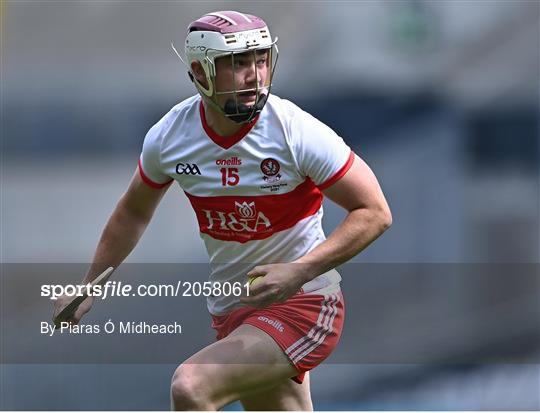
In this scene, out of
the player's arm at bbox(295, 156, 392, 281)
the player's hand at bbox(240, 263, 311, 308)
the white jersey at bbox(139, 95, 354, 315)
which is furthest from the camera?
the white jersey at bbox(139, 95, 354, 315)

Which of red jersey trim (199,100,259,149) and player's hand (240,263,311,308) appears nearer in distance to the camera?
player's hand (240,263,311,308)

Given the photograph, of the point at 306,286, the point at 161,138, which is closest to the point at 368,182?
the point at 306,286

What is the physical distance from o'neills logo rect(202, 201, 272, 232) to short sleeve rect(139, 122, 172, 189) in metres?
0.23

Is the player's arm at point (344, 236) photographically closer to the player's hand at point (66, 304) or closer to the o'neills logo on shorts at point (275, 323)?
the o'neills logo on shorts at point (275, 323)

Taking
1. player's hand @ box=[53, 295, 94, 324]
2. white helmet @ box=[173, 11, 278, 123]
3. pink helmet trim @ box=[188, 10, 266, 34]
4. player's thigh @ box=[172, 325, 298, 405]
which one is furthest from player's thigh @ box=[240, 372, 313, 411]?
pink helmet trim @ box=[188, 10, 266, 34]

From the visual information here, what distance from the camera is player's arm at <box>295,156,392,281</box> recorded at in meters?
3.53

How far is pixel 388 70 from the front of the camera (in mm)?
5910

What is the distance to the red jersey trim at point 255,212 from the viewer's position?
3762 millimetres

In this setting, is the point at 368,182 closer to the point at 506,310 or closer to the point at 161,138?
the point at 161,138

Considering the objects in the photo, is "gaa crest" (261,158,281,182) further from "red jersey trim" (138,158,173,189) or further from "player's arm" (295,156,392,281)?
"red jersey trim" (138,158,173,189)

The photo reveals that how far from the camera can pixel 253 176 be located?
3.73 m

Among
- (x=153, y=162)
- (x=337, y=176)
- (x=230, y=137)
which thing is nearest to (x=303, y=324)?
(x=337, y=176)

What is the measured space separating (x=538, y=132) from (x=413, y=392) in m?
1.72

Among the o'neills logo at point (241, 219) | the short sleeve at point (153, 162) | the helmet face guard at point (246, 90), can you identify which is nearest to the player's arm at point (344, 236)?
the o'neills logo at point (241, 219)
